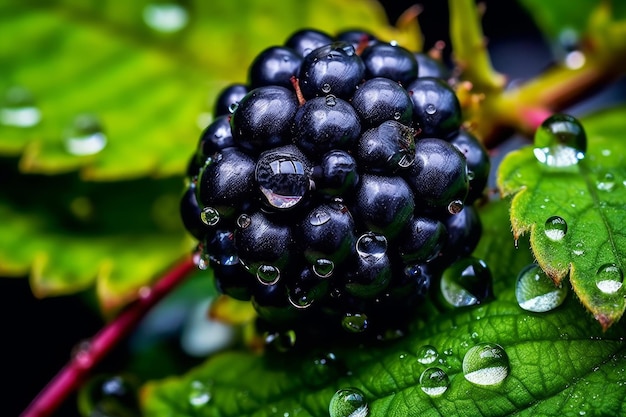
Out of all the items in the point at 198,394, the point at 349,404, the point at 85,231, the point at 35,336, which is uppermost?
the point at 349,404

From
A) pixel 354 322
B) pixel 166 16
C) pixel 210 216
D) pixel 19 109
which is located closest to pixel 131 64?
pixel 166 16

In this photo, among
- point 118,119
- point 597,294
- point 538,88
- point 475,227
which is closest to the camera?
point 597,294

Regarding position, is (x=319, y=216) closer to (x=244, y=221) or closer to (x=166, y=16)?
(x=244, y=221)

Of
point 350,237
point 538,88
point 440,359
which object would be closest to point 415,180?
point 350,237

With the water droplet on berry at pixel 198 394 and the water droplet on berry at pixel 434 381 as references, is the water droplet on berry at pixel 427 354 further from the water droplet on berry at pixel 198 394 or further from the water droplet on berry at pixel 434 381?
the water droplet on berry at pixel 198 394

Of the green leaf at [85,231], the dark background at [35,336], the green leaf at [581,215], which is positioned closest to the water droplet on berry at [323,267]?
the green leaf at [581,215]

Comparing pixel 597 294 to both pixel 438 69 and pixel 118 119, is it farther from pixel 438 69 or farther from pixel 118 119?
pixel 118 119
